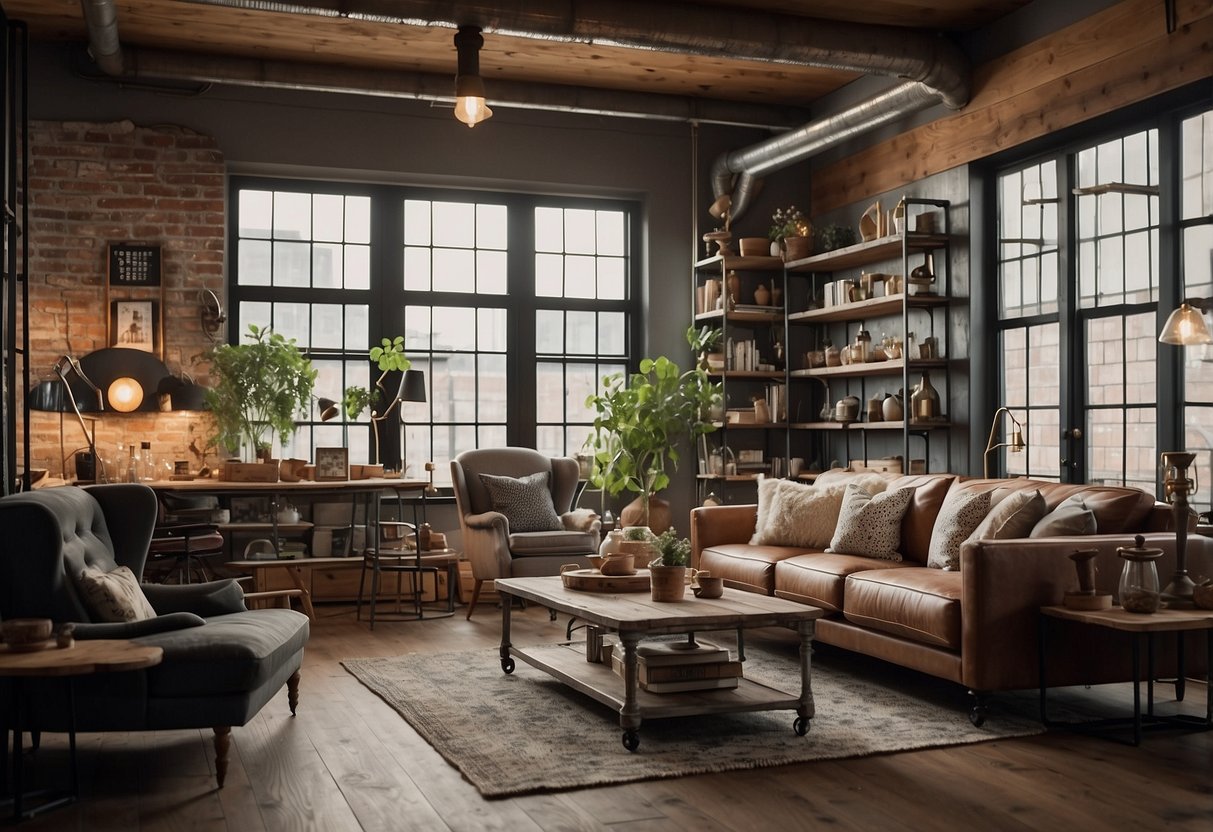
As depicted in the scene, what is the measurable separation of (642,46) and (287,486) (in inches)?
131

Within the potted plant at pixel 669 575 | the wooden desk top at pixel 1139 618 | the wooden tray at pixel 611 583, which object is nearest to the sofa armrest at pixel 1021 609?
the wooden desk top at pixel 1139 618

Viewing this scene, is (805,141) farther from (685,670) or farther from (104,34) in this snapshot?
(685,670)

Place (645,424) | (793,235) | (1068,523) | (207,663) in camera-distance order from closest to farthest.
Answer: (207,663) → (1068,523) → (645,424) → (793,235)

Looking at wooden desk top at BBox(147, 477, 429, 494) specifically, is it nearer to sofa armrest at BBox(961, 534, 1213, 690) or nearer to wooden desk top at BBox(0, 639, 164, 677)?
wooden desk top at BBox(0, 639, 164, 677)

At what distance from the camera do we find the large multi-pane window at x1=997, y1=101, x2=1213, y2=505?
582 cm

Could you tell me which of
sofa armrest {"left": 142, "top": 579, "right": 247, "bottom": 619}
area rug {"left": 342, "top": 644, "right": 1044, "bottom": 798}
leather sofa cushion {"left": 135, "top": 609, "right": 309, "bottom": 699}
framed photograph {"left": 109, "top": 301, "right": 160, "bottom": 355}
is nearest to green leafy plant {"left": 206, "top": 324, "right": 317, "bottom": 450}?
framed photograph {"left": 109, "top": 301, "right": 160, "bottom": 355}

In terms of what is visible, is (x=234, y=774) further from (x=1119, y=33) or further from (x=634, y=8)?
(x=1119, y=33)

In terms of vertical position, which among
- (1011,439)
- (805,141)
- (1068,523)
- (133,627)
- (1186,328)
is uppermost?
(805,141)

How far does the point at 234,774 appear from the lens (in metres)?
3.95

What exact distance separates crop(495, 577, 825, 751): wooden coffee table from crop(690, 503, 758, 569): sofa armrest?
6.66ft

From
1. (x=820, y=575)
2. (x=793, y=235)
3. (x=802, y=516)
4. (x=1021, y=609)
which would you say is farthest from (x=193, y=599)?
(x=793, y=235)

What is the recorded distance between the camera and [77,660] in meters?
3.38

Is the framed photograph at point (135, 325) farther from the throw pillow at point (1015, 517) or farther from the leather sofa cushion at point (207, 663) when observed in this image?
the throw pillow at point (1015, 517)

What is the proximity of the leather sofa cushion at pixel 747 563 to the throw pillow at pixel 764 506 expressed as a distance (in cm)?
8
